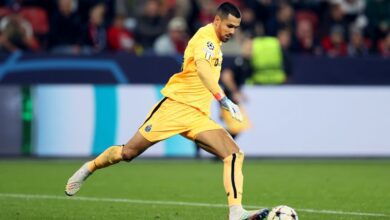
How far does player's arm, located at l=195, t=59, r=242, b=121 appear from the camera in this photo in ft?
29.5

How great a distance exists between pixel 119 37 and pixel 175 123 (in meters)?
10.6

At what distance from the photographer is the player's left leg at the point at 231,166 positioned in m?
8.86

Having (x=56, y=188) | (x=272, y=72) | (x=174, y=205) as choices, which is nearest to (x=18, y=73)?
(x=272, y=72)

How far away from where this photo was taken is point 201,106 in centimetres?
962

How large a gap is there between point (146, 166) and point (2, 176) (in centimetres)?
291

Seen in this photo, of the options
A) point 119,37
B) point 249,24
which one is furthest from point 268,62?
point 119,37

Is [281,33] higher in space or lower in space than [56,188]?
higher

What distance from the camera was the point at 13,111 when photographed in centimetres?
1698

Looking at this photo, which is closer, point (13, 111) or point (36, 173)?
point (36, 173)

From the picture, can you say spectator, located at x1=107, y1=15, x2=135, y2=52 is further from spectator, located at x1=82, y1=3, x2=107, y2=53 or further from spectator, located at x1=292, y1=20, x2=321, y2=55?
spectator, located at x1=292, y1=20, x2=321, y2=55

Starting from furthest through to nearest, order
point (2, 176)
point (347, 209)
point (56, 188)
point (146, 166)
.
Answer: point (146, 166) < point (2, 176) < point (56, 188) < point (347, 209)

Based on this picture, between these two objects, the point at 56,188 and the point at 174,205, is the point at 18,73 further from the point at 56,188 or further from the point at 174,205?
the point at 174,205

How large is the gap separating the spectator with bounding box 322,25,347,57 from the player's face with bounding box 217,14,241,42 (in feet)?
39.1

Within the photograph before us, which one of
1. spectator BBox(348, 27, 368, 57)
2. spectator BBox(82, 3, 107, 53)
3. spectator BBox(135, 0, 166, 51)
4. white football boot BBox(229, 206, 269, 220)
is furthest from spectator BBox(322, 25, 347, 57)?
white football boot BBox(229, 206, 269, 220)
